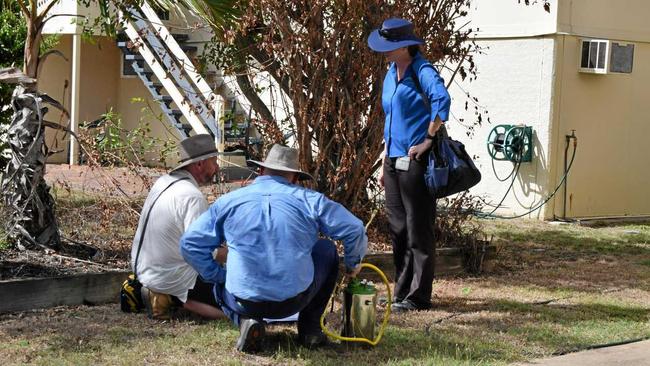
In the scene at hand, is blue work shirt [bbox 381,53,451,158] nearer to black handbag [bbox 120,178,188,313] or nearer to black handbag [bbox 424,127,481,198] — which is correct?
black handbag [bbox 424,127,481,198]

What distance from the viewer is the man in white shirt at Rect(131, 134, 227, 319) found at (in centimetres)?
686

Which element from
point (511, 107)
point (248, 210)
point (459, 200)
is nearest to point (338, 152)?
point (459, 200)

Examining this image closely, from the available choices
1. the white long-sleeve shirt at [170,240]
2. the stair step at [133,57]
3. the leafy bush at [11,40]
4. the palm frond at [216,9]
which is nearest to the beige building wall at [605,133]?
the palm frond at [216,9]

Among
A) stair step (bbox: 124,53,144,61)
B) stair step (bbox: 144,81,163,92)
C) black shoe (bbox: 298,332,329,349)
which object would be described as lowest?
black shoe (bbox: 298,332,329,349)

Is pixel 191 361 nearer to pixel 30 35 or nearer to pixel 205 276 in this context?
pixel 205 276

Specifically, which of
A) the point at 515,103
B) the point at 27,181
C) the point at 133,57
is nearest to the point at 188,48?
the point at 133,57

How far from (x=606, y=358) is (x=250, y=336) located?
2.16 m

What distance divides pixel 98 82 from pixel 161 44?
4.74 metres

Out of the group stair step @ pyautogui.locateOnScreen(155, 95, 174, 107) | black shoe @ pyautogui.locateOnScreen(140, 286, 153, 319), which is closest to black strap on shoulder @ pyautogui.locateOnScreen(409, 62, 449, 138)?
black shoe @ pyautogui.locateOnScreen(140, 286, 153, 319)

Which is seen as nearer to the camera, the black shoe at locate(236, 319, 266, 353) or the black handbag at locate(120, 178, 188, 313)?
the black shoe at locate(236, 319, 266, 353)

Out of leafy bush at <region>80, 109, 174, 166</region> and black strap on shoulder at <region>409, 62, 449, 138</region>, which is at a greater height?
black strap on shoulder at <region>409, 62, 449, 138</region>

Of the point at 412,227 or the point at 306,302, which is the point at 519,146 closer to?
the point at 412,227

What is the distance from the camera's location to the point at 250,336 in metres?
6.01

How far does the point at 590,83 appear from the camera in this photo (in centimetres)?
1298
